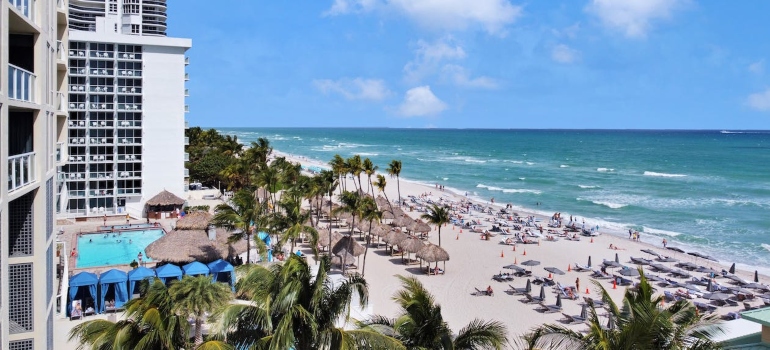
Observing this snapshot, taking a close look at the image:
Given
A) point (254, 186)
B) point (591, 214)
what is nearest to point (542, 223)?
point (591, 214)

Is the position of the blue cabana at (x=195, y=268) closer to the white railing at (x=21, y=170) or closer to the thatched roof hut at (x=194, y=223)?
the thatched roof hut at (x=194, y=223)

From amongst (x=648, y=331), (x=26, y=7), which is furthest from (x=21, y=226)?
(x=648, y=331)

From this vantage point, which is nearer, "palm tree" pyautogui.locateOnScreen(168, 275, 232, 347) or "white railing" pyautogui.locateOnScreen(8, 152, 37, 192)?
"white railing" pyautogui.locateOnScreen(8, 152, 37, 192)

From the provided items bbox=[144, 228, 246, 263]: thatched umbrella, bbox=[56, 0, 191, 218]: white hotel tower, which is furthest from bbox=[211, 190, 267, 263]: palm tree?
bbox=[56, 0, 191, 218]: white hotel tower

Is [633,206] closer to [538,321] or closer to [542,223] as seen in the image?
[542,223]

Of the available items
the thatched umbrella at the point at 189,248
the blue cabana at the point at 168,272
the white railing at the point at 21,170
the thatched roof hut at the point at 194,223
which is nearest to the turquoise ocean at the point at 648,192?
the thatched umbrella at the point at 189,248

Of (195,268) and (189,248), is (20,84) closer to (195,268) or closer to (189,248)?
(195,268)

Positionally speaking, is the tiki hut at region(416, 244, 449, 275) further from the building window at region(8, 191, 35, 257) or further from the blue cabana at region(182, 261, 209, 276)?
the building window at region(8, 191, 35, 257)
